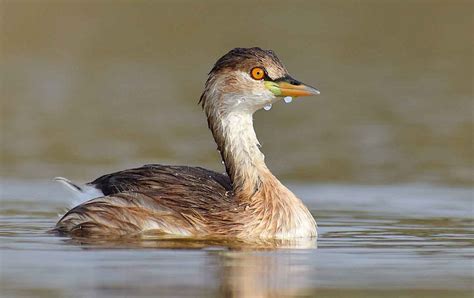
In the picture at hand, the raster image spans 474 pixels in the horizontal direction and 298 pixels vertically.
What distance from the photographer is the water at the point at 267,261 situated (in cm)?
1013

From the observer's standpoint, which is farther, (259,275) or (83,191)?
(83,191)

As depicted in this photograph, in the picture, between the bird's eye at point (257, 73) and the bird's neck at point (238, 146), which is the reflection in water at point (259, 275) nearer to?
the bird's neck at point (238, 146)

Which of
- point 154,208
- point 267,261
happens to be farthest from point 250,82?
point 267,261

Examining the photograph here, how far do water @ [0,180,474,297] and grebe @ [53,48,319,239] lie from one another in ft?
1.02

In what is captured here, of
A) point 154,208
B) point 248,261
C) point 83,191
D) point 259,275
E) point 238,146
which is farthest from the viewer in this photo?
point 83,191

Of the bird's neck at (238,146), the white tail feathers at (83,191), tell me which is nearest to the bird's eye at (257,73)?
the bird's neck at (238,146)

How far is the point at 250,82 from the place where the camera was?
13.5 meters

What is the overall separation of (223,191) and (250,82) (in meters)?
1.09

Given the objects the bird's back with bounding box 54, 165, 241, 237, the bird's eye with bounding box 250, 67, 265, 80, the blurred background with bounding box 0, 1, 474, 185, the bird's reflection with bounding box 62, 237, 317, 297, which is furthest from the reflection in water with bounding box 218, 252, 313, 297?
the blurred background with bounding box 0, 1, 474, 185

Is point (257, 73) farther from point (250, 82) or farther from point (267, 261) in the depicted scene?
point (267, 261)

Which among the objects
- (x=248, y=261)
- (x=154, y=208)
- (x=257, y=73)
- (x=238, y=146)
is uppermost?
(x=257, y=73)

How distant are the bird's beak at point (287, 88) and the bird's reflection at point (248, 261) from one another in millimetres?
1411

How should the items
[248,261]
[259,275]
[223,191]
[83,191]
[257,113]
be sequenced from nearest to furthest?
[259,275]
[248,261]
[223,191]
[83,191]
[257,113]

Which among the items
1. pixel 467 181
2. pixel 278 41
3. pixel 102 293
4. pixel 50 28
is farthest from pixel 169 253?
pixel 50 28
